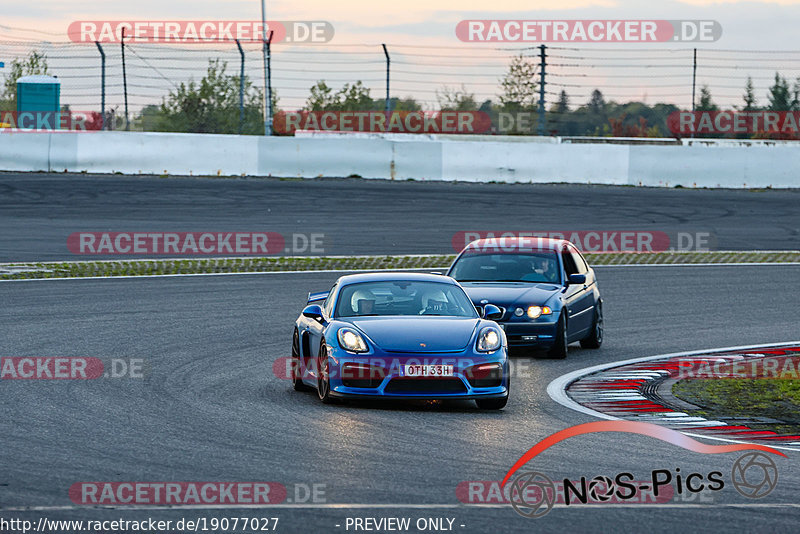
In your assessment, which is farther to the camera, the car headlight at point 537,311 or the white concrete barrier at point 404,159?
the white concrete barrier at point 404,159

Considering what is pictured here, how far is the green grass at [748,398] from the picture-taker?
10.3 meters

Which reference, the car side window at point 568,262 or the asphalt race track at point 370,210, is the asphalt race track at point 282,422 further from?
the asphalt race track at point 370,210

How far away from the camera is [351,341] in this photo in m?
10.5

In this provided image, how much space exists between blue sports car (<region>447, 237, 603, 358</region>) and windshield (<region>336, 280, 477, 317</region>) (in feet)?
5.37

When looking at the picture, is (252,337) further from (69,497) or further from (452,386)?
(69,497)

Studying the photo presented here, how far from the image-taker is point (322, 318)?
1123 centimetres

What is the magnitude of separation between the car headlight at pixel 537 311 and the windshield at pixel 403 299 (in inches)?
82.2

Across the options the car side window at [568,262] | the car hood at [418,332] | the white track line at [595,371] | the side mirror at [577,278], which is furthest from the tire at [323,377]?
the car side window at [568,262]

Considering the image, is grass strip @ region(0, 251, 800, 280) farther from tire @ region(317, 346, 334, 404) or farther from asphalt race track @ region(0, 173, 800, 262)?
tire @ region(317, 346, 334, 404)

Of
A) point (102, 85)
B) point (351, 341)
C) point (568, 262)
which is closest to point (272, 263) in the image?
point (568, 262)

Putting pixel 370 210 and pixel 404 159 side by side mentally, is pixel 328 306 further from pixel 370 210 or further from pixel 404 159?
pixel 404 159

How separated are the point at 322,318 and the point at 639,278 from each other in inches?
465

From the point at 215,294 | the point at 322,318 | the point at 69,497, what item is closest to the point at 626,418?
the point at 322,318

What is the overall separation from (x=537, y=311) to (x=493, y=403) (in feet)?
11.0
